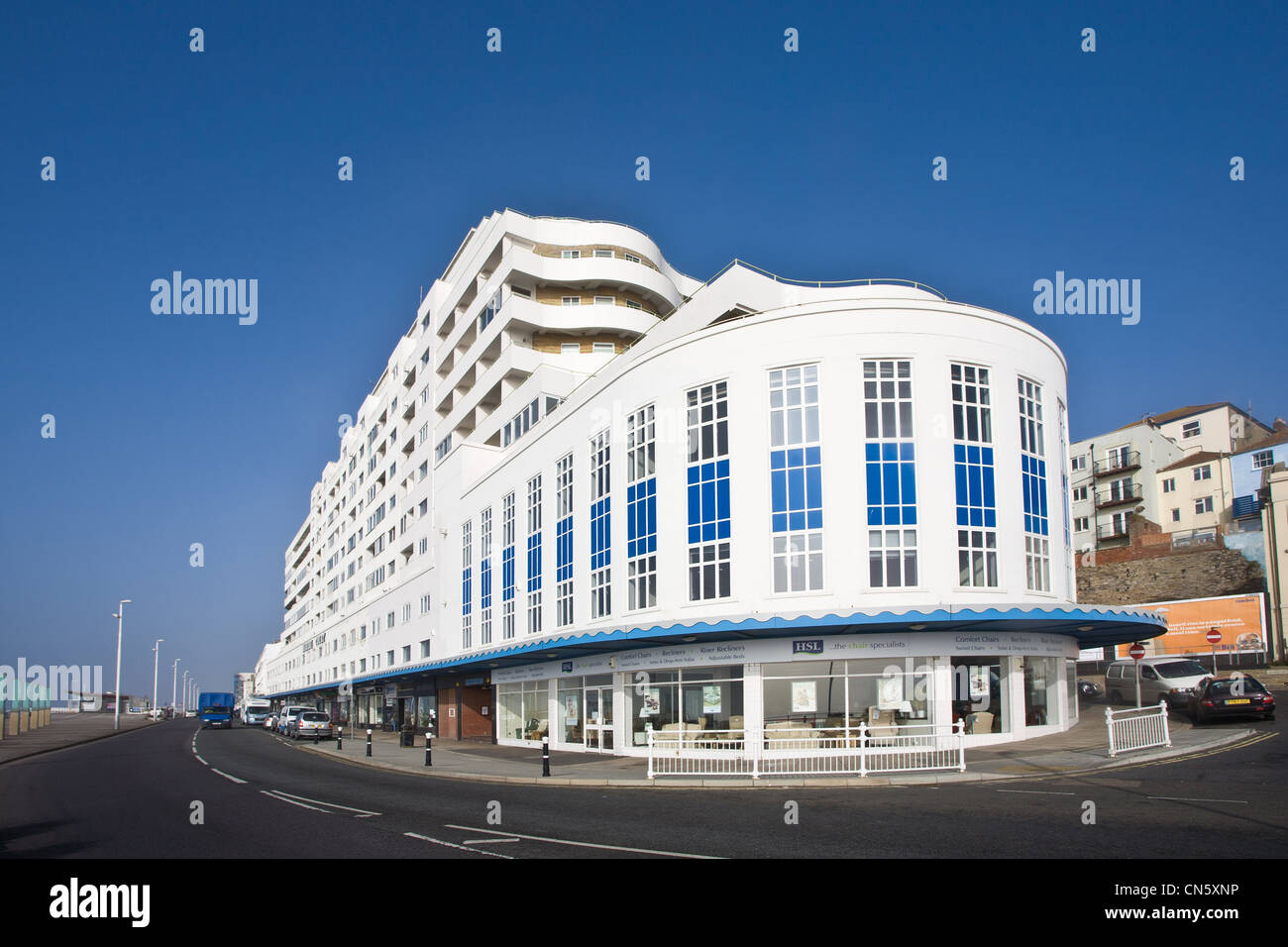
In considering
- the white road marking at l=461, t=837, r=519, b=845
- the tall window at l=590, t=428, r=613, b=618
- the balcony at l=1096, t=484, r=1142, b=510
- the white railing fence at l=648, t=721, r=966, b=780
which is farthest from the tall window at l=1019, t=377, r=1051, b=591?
the balcony at l=1096, t=484, r=1142, b=510

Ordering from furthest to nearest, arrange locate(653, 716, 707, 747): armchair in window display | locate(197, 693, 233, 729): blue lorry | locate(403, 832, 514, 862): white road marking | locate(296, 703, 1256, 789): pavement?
locate(197, 693, 233, 729): blue lorry, locate(653, 716, 707, 747): armchair in window display, locate(296, 703, 1256, 789): pavement, locate(403, 832, 514, 862): white road marking

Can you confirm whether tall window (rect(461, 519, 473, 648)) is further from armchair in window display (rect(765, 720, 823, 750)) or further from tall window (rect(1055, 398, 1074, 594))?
tall window (rect(1055, 398, 1074, 594))

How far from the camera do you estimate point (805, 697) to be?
25.6 m

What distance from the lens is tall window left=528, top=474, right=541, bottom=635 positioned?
128 ft

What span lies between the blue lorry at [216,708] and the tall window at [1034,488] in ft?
228

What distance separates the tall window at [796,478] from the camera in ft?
86.5

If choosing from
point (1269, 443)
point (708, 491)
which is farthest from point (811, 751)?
point (1269, 443)

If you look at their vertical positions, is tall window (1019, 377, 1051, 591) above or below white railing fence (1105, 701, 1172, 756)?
above

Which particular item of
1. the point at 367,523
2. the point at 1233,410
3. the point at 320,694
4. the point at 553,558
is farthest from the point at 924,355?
the point at 320,694

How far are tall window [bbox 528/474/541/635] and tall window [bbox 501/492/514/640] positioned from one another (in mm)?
2277

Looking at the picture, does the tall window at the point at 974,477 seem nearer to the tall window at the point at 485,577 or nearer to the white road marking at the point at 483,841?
the white road marking at the point at 483,841
